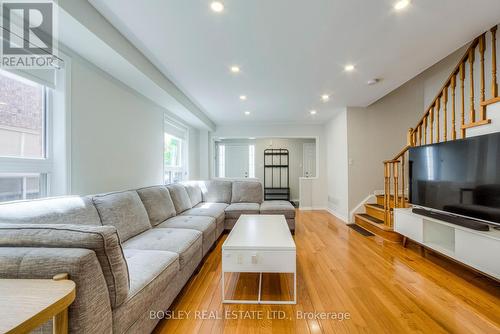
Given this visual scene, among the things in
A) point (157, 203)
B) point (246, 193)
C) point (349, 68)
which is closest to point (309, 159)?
point (246, 193)

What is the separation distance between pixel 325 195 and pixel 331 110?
2.32m

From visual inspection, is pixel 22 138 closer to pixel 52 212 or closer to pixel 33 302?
pixel 52 212

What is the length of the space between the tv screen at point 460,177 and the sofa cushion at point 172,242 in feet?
8.92

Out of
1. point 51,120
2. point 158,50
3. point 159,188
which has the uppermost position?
point 158,50

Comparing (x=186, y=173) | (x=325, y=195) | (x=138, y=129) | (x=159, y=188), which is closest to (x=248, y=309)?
(x=159, y=188)

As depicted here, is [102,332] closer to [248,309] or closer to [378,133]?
[248,309]

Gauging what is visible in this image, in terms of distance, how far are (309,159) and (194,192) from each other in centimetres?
455

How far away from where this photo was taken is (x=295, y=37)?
2027 millimetres

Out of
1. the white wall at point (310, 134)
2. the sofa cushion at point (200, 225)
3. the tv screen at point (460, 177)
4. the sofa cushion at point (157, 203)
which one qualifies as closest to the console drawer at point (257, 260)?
Answer: the sofa cushion at point (200, 225)

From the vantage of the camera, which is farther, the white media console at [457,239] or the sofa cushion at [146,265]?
the white media console at [457,239]

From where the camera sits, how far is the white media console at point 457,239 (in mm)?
1758

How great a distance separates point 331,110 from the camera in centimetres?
454

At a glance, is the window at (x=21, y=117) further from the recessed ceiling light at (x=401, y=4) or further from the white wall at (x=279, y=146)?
the white wall at (x=279, y=146)

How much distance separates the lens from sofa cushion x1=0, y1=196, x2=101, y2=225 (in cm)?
125
